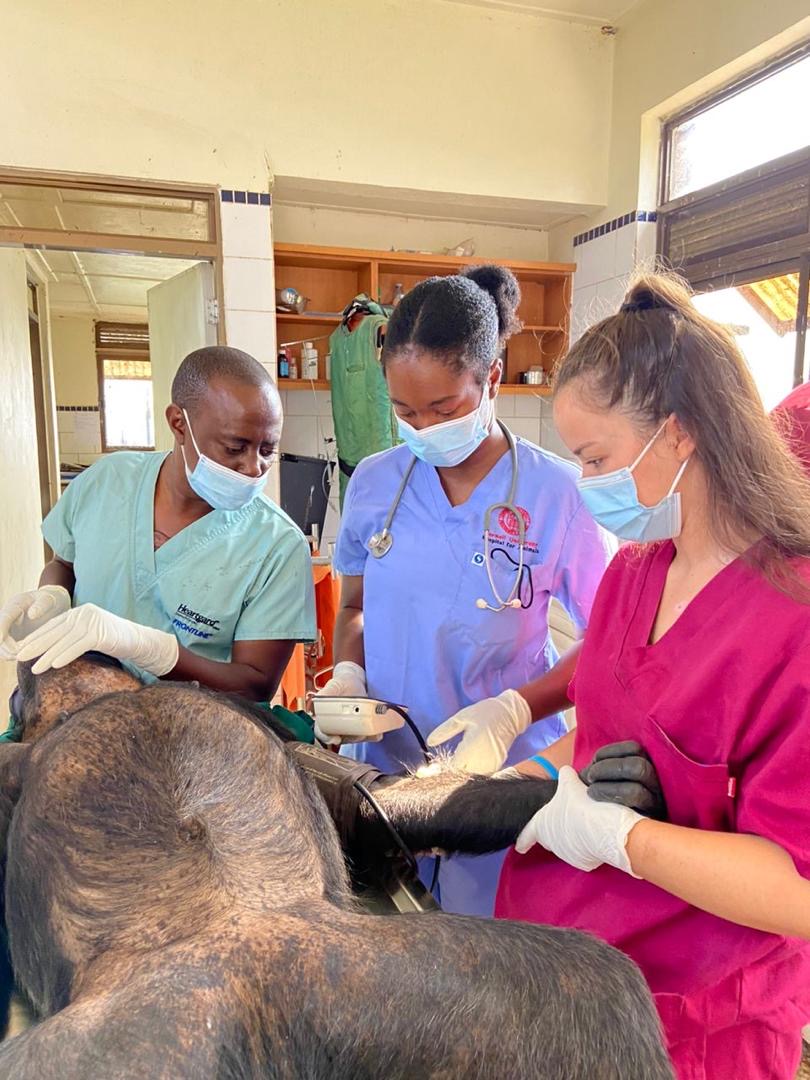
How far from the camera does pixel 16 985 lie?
26.9 inches

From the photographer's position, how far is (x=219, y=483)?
1378 mm

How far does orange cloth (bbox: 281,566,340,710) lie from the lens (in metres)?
2.84

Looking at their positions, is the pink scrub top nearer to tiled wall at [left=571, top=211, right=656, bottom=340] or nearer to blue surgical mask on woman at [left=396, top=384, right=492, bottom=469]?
blue surgical mask on woman at [left=396, top=384, right=492, bottom=469]

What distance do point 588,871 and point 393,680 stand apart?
1.98 ft

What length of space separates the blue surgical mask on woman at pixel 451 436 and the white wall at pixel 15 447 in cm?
283

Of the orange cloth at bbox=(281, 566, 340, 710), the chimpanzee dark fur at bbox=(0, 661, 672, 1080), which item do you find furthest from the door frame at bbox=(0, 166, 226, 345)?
the chimpanzee dark fur at bbox=(0, 661, 672, 1080)

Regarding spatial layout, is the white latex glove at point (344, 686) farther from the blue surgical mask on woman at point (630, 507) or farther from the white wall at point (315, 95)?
the white wall at point (315, 95)

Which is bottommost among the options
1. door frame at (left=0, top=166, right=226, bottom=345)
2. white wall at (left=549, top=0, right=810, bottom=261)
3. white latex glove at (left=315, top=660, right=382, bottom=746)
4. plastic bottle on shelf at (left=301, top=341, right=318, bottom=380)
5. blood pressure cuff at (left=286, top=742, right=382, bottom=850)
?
white latex glove at (left=315, top=660, right=382, bottom=746)

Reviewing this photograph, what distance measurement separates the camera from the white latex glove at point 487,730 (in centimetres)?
111

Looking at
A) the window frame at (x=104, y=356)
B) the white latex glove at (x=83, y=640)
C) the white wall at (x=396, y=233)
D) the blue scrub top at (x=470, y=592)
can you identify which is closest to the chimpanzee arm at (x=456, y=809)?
the blue scrub top at (x=470, y=592)

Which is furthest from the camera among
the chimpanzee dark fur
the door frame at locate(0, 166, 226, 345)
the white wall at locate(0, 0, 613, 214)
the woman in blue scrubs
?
the door frame at locate(0, 166, 226, 345)

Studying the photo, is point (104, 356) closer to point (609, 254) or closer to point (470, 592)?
point (609, 254)

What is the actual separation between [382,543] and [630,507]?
1.98 ft

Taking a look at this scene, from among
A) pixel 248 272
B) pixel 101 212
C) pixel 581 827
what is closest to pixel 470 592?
pixel 581 827
